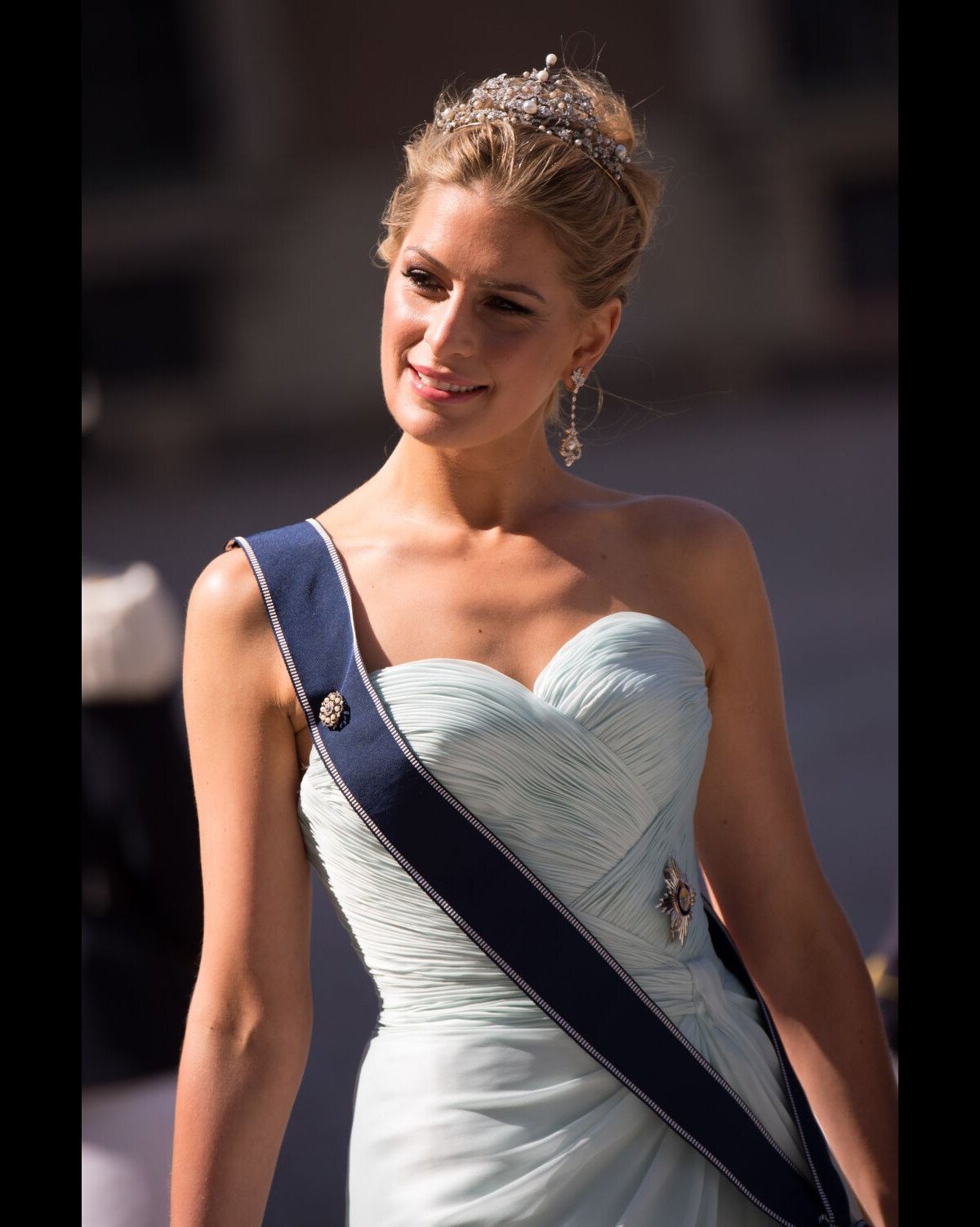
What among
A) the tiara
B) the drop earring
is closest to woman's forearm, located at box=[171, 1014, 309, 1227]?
the drop earring

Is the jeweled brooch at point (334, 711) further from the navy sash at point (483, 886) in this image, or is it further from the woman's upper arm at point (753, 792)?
the woman's upper arm at point (753, 792)

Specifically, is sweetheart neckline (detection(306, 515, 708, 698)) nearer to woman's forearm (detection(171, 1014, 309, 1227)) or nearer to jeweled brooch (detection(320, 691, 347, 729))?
jeweled brooch (detection(320, 691, 347, 729))

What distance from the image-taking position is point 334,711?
177 cm

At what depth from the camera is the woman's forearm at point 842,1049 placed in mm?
1972

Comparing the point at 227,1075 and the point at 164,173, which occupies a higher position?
the point at 164,173

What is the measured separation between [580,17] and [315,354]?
12.9 feet

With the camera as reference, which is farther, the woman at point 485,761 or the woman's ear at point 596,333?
the woman's ear at point 596,333

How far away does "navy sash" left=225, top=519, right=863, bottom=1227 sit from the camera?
1.75 m

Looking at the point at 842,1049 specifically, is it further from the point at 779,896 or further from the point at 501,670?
the point at 501,670

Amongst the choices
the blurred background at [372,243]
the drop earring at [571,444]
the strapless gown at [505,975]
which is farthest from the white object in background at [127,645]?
the blurred background at [372,243]

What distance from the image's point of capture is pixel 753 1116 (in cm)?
187
